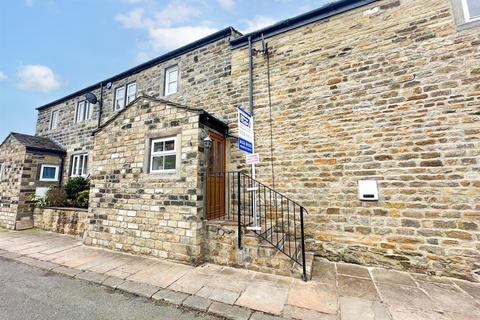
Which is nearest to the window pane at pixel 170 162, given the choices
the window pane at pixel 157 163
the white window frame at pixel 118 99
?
the window pane at pixel 157 163

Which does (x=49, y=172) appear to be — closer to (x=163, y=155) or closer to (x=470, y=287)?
(x=163, y=155)

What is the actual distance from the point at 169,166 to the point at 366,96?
514cm

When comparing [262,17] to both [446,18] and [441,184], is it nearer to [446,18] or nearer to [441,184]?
[446,18]

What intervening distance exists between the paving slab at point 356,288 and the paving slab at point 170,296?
8.10 ft

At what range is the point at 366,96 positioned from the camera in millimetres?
4934

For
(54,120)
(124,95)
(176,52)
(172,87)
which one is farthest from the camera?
(54,120)

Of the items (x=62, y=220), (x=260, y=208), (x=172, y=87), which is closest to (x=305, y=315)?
(x=260, y=208)

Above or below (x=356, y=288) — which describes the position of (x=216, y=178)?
above

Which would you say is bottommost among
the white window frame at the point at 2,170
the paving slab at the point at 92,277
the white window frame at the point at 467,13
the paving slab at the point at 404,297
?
the paving slab at the point at 404,297

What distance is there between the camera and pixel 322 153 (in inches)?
204

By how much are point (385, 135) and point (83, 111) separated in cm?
1366

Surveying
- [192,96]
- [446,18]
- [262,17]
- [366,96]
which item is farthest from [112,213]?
[446,18]

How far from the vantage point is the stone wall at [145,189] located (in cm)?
479

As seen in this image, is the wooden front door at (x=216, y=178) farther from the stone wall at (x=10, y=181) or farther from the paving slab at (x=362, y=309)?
the stone wall at (x=10, y=181)
